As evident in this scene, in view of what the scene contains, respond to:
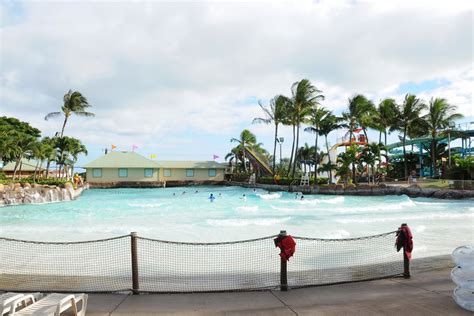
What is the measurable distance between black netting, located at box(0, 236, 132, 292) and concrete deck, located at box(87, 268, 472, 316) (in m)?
1.00

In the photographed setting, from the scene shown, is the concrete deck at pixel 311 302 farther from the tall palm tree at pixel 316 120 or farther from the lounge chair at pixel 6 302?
the tall palm tree at pixel 316 120

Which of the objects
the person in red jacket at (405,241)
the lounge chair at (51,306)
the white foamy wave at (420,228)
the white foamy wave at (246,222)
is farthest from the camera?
the white foamy wave at (246,222)

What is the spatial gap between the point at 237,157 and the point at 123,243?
55627 mm

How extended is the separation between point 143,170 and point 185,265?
5159cm

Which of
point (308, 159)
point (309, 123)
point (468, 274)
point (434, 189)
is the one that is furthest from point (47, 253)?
point (308, 159)

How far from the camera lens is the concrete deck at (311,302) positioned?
14.8 feet

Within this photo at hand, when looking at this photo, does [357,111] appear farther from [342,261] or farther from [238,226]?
[342,261]

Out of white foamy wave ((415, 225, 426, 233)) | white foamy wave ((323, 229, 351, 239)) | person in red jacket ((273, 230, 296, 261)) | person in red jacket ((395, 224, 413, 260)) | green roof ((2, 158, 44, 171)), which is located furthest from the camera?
green roof ((2, 158, 44, 171))

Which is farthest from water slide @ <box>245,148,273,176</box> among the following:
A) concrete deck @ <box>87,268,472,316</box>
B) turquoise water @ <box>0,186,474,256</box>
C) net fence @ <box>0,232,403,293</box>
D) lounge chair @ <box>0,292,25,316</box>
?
lounge chair @ <box>0,292,25,316</box>

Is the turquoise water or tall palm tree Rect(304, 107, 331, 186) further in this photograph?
tall palm tree Rect(304, 107, 331, 186)

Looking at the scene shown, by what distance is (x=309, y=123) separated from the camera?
4344cm

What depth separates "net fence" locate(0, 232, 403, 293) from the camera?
241 inches

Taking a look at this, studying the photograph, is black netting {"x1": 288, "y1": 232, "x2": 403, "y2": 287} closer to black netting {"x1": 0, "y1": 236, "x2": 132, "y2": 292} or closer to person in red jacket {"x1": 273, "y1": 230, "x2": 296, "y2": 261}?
person in red jacket {"x1": 273, "y1": 230, "x2": 296, "y2": 261}

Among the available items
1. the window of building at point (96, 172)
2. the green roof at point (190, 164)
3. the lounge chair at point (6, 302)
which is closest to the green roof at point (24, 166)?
the window of building at point (96, 172)
